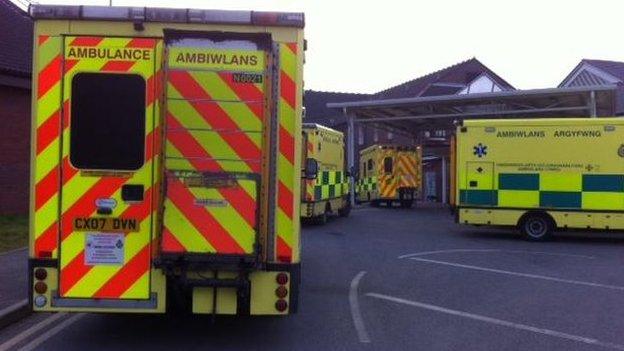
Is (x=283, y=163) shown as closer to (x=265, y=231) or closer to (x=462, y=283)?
(x=265, y=231)

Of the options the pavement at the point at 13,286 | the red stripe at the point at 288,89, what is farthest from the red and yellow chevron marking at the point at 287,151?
the pavement at the point at 13,286


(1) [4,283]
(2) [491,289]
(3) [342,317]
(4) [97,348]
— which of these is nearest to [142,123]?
(4) [97,348]

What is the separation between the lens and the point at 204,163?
634cm

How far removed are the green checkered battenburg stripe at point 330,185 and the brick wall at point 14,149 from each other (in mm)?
7466

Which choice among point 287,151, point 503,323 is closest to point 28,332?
point 287,151

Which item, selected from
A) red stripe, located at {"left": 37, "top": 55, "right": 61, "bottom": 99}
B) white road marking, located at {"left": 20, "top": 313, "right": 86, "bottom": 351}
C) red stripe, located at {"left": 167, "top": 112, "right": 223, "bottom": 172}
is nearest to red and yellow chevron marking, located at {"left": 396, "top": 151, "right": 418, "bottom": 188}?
white road marking, located at {"left": 20, "top": 313, "right": 86, "bottom": 351}

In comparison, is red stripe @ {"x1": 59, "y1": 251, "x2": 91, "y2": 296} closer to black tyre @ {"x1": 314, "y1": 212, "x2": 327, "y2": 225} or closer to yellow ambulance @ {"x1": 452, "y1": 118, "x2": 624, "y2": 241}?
yellow ambulance @ {"x1": 452, "y1": 118, "x2": 624, "y2": 241}

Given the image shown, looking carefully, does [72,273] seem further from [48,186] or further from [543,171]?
[543,171]

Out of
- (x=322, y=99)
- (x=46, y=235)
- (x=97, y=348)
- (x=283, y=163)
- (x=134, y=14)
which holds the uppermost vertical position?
(x=322, y=99)

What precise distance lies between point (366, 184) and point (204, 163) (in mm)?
26319

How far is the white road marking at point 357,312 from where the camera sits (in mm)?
7258

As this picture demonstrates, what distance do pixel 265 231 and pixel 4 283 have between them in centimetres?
472

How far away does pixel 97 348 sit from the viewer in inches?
261

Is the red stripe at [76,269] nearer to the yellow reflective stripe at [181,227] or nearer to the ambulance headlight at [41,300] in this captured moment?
the ambulance headlight at [41,300]
